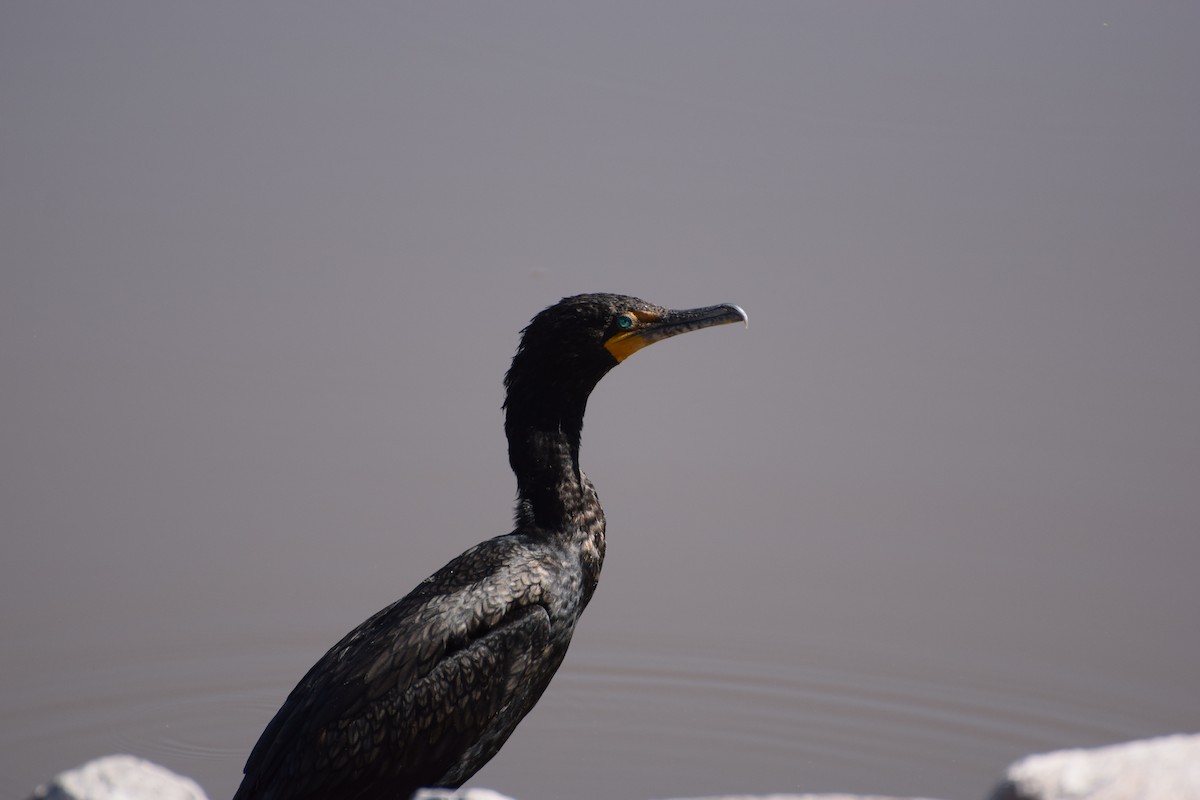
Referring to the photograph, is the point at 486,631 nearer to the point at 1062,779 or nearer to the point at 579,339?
the point at 579,339

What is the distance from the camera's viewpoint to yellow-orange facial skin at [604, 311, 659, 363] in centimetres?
357

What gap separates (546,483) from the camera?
11.7 feet

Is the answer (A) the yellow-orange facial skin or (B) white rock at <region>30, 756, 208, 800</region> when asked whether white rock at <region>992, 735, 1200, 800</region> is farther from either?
(A) the yellow-orange facial skin

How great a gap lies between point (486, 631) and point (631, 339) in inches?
36.2

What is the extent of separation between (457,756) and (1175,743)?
1.77 meters

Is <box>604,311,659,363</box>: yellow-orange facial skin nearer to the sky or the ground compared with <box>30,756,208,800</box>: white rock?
nearer to the sky

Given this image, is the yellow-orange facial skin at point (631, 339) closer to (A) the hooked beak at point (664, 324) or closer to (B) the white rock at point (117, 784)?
(A) the hooked beak at point (664, 324)

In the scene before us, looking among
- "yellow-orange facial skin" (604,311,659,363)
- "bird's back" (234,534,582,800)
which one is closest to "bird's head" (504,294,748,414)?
"yellow-orange facial skin" (604,311,659,363)

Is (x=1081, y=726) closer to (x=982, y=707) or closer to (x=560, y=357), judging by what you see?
(x=982, y=707)

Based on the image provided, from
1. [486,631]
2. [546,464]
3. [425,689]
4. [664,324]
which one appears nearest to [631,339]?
[664,324]

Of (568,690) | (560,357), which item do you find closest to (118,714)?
(568,690)

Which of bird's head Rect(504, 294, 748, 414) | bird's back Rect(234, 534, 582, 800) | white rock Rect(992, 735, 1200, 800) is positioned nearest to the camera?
white rock Rect(992, 735, 1200, 800)

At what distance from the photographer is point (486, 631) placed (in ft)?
10.7

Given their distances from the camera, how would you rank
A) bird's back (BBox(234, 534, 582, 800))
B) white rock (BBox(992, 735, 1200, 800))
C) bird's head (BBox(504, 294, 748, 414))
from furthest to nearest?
bird's head (BBox(504, 294, 748, 414)) < bird's back (BBox(234, 534, 582, 800)) < white rock (BBox(992, 735, 1200, 800))
